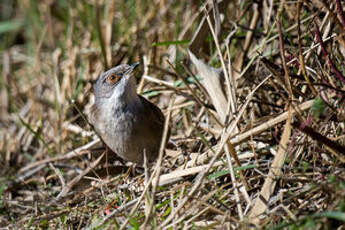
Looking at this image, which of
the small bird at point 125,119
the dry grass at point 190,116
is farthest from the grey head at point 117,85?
the dry grass at point 190,116

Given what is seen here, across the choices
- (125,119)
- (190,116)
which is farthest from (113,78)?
(190,116)

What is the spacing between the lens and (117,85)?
186 inches

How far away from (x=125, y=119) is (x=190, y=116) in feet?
2.77

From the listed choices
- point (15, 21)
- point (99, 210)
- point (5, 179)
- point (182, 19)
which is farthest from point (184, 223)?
point (15, 21)

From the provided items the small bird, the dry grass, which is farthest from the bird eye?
the dry grass

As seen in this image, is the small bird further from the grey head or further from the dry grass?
the dry grass

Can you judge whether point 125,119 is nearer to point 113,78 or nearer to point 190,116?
point 113,78

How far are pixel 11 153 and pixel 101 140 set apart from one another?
1.51m

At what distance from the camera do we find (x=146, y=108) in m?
4.73

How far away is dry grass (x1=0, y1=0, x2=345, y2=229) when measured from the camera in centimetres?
315

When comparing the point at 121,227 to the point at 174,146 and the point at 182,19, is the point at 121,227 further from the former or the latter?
the point at 182,19

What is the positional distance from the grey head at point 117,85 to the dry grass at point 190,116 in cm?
36

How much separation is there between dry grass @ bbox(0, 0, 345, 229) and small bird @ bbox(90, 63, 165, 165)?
0.27 meters

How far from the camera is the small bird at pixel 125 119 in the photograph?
4598 mm
